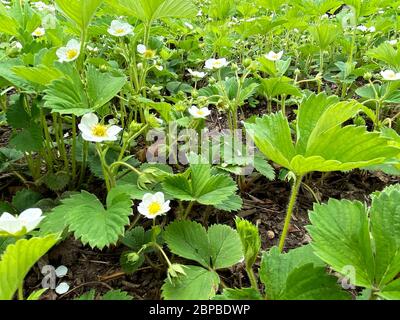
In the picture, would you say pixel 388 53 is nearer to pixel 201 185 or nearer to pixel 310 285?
pixel 201 185

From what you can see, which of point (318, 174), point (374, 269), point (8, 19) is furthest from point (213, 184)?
point (8, 19)

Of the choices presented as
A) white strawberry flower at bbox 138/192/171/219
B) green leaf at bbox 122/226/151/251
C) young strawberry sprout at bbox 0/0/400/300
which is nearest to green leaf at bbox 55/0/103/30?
young strawberry sprout at bbox 0/0/400/300

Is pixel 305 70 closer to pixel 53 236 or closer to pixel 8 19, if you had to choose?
pixel 8 19

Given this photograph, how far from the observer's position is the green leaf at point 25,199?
5.04ft

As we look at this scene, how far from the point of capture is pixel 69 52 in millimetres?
1566

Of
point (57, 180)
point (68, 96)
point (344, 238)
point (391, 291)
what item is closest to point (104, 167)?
point (68, 96)

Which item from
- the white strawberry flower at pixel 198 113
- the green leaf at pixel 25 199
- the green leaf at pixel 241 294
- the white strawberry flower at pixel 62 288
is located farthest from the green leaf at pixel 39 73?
the green leaf at pixel 241 294

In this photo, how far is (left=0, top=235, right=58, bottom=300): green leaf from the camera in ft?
2.79

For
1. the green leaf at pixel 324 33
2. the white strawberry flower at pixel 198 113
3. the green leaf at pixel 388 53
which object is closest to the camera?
the white strawberry flower at pixel 198 113

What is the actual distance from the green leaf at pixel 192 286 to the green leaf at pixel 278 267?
0.22 m

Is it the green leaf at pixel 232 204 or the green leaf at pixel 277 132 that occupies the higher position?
the green leaf at pixel 277 132

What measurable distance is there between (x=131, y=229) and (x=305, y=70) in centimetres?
185

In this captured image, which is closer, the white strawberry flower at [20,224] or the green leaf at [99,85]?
the white strawberry flower at [20,224]

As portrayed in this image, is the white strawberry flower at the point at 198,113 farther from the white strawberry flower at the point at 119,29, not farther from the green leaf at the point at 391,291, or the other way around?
the green leaf at the point at 391,291
